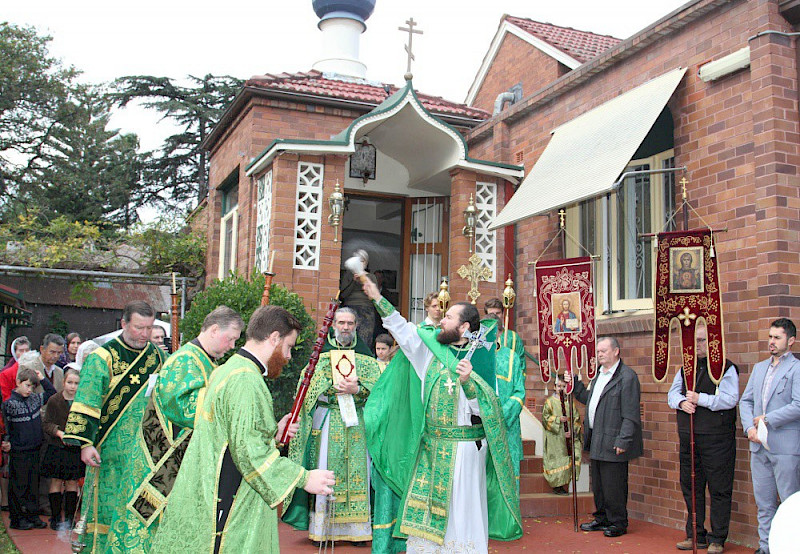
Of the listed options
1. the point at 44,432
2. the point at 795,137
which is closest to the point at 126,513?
the point at 44,432

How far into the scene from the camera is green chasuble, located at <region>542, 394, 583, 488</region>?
354 inches

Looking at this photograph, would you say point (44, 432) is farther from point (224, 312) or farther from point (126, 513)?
point (224, 312)

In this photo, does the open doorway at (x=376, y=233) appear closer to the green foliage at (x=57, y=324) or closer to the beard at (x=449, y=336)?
the beard at (x=449, y=336)

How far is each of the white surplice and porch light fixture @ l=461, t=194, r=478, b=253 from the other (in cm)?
508

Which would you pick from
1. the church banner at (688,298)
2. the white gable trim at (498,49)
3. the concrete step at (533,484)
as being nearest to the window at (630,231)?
the church banner at (688,298)

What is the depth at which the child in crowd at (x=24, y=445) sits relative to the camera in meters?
8.19

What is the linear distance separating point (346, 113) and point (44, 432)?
21.8 feet

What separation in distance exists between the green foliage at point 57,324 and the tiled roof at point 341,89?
28.5ft

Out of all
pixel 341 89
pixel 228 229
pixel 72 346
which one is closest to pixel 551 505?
pixel 72 346

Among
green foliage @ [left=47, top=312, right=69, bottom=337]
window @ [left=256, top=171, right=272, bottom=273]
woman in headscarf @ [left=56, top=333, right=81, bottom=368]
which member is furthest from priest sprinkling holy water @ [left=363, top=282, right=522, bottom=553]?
green foliage @ [left=47, top=312, right=69, bottom=337]

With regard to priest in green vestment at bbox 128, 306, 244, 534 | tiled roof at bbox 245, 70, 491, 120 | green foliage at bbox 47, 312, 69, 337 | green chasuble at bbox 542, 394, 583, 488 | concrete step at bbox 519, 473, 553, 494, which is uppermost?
tiled roof at bbox 245, 70, 491, 120

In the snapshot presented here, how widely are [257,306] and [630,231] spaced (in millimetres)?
4399

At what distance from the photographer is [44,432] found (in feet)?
27.1

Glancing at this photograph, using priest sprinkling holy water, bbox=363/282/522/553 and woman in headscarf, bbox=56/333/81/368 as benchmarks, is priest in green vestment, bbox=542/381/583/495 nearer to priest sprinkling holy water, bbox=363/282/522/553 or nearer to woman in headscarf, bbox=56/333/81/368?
priest sprinkling holy water, bbox=363/282/522/553
